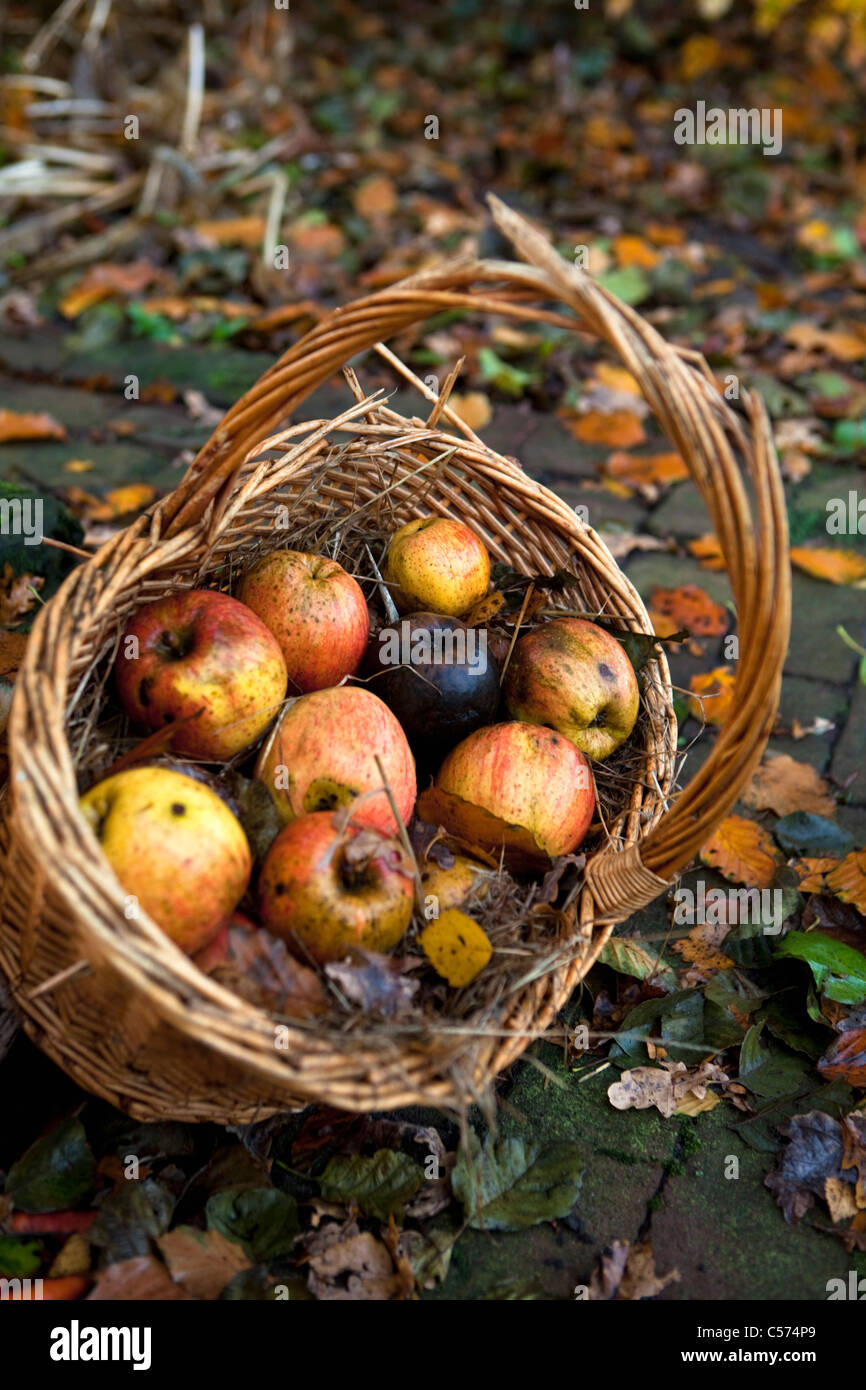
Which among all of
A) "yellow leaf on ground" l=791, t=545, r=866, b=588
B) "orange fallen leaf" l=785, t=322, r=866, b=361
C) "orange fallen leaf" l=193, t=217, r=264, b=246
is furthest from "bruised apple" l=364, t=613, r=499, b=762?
"orange fallen leaf" l=193, t=217, r=264, b=246

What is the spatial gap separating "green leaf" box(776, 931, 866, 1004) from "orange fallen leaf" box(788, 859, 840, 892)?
0.17m

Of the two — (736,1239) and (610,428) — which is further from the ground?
(610,428)

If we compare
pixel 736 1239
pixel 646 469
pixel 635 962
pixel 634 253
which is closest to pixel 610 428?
pixel 646 469

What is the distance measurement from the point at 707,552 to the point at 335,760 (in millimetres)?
1944

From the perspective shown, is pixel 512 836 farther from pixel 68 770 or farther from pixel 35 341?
pixel 35 341

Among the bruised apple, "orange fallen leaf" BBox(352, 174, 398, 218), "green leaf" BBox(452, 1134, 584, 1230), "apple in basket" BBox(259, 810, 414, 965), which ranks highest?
"orange fallen leaf" BBox(352, 174, 398, 218)

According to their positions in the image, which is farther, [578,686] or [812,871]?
[812,871]

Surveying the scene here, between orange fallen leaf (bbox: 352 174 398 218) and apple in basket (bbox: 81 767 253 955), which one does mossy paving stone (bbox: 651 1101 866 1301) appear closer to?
apple in basket (bbox: 81 767 253 955)

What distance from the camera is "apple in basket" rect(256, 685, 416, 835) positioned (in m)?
1.78

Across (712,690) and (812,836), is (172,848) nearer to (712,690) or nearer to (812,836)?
(812,836)

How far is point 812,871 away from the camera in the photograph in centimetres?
232

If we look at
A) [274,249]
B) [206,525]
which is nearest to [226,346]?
[274,249]

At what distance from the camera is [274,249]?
4.86m

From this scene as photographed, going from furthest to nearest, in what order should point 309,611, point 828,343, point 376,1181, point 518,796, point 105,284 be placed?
1. point 105,284
2. point 828,343
3. point 309,611
4. point 518,796
5. point 376,1181
